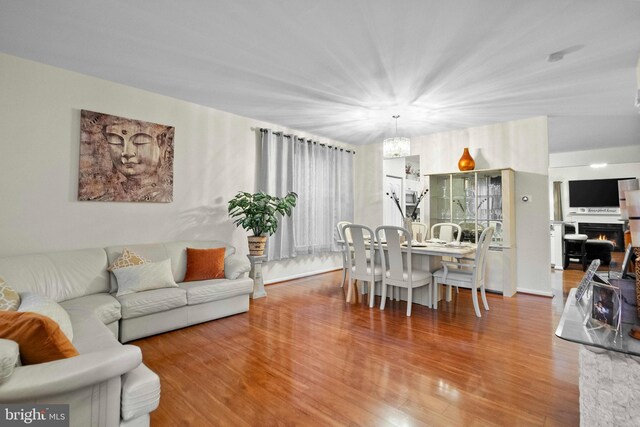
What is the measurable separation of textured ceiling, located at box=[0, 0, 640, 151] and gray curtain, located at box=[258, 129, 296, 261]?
0.85 m

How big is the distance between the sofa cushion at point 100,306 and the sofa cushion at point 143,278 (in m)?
0.17

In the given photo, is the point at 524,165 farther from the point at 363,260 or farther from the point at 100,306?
the point at 100,306

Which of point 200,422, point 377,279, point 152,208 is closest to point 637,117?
point 377,279

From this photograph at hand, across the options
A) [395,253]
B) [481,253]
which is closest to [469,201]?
[481,253]

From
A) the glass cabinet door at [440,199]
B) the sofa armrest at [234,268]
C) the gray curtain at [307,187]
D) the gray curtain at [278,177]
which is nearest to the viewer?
the sofa armrest at [234,268]

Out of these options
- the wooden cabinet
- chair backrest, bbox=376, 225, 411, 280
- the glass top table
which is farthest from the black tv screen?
the glass top table

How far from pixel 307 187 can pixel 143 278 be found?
124 inches

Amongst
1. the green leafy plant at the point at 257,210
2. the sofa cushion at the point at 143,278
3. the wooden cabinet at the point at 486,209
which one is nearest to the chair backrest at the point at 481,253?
the wooden cabinet at the point at 486,209

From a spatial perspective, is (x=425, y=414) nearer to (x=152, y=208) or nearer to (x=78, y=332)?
(x=78, y=332)

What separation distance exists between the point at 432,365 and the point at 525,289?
3181mm

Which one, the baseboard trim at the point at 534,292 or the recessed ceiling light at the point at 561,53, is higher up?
the recessed ceiling light at the point at 561,53

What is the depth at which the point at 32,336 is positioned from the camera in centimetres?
130

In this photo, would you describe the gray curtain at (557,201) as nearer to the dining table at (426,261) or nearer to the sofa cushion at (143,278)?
the dining table at (426,261)

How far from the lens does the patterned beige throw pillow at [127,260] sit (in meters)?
3.07
